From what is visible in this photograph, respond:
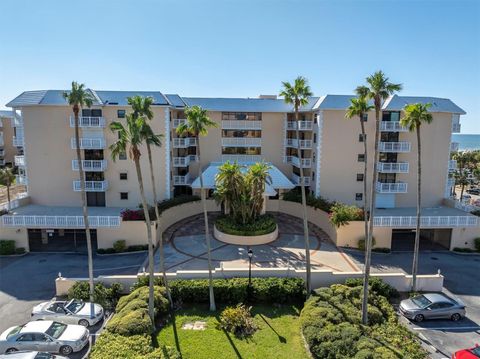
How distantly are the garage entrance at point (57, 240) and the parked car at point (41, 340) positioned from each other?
42.8 feet

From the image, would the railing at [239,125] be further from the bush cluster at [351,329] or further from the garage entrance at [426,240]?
the bush cluster at [351,329]

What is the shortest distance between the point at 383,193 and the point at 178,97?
2724 centimetres

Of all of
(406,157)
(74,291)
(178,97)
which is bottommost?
(74,291)

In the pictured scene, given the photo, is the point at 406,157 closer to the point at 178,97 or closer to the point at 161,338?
the point at 178,97

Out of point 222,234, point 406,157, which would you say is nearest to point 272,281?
point 222,234

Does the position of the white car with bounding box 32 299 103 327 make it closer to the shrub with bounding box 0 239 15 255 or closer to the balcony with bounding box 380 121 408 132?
the shrub with bounding box 0 239 15 255

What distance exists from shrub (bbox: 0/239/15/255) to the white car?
12.2 meters

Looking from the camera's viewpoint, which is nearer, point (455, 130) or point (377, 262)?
point (377, 262)

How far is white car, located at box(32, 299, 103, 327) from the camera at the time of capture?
19.2 m

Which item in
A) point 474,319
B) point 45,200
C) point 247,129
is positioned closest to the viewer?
point 474,319

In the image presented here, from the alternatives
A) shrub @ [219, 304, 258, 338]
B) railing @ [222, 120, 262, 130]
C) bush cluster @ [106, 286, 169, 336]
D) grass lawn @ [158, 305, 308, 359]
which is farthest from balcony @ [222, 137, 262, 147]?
shrub @ [219, 304, 258, 338]

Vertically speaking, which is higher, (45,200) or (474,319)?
(45,200)

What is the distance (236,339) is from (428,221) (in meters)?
21.9

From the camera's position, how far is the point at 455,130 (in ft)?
118
